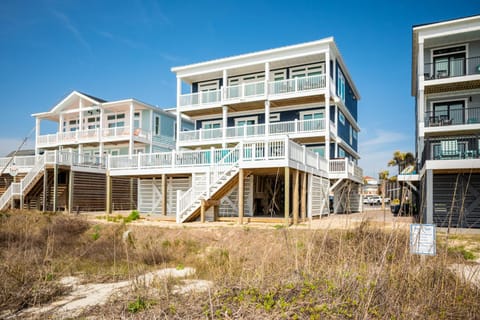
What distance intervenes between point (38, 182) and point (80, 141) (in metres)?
8.44

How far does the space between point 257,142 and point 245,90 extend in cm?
953

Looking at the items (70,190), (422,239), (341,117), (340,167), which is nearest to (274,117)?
(341,117)

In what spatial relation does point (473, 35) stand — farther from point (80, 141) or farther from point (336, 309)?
point (80, 141)

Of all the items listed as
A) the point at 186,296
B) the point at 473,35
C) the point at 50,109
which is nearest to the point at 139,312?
the point at 186,296

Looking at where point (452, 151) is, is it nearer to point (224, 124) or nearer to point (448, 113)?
point (448, 113)

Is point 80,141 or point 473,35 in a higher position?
point 473,35

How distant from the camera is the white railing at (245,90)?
23016 mm

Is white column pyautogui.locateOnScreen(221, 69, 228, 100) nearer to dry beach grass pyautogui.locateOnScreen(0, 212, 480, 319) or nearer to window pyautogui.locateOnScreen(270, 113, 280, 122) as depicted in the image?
window pyautogui.locateOnScreen(270, 113, 280, 122)

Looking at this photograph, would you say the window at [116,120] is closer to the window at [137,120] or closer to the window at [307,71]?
the window at [137,120]

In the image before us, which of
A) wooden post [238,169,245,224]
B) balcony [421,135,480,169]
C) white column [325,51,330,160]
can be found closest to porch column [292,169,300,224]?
wooden post [238,169,245,224]

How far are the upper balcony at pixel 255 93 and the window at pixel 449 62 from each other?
21.2 feet

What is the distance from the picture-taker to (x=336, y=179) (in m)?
22.0

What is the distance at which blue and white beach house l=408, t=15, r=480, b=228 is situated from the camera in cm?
1603

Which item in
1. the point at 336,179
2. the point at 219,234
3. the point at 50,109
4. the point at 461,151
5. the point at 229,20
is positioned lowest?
the point at 219,234
